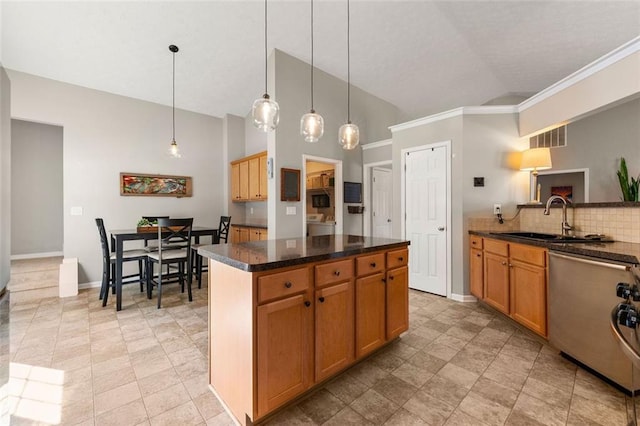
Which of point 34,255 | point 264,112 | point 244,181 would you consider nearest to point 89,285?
point 34,255

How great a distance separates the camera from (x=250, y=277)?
4.48ft

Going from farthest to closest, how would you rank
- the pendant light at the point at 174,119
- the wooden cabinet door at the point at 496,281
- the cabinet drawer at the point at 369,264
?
the pendant light at the point at 174,119 → the wooden cabinet door at the point at 496,281 → the cabinet drawer at the point at 369,264

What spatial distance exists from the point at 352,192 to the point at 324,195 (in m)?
0.79

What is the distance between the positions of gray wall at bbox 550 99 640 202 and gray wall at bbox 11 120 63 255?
916cm

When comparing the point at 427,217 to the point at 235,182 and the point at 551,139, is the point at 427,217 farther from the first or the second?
the point at 235,182

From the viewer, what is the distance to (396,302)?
2.28m

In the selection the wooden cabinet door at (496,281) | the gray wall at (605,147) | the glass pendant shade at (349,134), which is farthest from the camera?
the gray wall at (605,147)

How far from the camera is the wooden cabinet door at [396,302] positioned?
2.20 metres

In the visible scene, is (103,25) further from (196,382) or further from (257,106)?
(196,382)

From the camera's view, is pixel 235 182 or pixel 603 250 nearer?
pixel 603 250

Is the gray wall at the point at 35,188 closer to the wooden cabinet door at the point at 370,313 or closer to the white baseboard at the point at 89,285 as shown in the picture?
the white baseboard at the point at 89,285

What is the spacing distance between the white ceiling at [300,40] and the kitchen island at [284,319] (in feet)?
9.87

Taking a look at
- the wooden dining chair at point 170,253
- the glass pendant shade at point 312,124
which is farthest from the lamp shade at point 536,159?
the wooden dining chair at point 170,253

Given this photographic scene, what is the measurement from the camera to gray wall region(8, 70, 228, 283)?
154 inches
